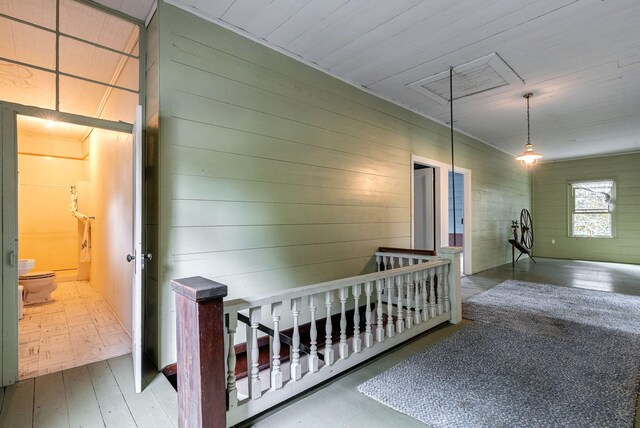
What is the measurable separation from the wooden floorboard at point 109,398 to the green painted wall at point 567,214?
10.5 m

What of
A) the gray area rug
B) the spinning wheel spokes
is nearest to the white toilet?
the gray area rug

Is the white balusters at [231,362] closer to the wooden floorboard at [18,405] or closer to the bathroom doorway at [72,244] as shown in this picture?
the wooden floorboard at [18,405]

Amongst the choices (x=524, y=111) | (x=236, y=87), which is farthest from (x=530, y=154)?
(x=236, y=87)

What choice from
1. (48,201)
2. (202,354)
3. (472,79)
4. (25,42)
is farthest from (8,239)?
(48,201)

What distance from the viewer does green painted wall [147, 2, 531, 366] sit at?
227cm

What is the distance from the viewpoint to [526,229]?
800 cm

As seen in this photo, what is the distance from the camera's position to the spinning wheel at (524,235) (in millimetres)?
7312

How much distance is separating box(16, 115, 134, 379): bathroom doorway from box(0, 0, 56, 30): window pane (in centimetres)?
88

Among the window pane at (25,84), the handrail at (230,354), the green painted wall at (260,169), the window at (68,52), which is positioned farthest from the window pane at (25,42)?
the handrail at (230,354)

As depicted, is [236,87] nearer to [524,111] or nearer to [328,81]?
[328,81]

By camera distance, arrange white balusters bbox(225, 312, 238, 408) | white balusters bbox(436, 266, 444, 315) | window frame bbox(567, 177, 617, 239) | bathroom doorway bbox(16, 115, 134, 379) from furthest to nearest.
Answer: window frame bbox(567, 177, 617, 239) < white balusters bbox(436, 266, 444, 315) < bathroom doorway bbox(16, 115, 134, 379) < white balusters bbox(225, 312, 238, 408)

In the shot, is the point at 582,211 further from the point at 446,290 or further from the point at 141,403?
the point at 141,403

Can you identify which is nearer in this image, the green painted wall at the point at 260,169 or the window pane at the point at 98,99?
the green painted wall at the point at 260,169

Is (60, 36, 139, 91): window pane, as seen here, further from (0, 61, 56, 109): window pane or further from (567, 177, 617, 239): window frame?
(567, 177, 617, 239): window frame
